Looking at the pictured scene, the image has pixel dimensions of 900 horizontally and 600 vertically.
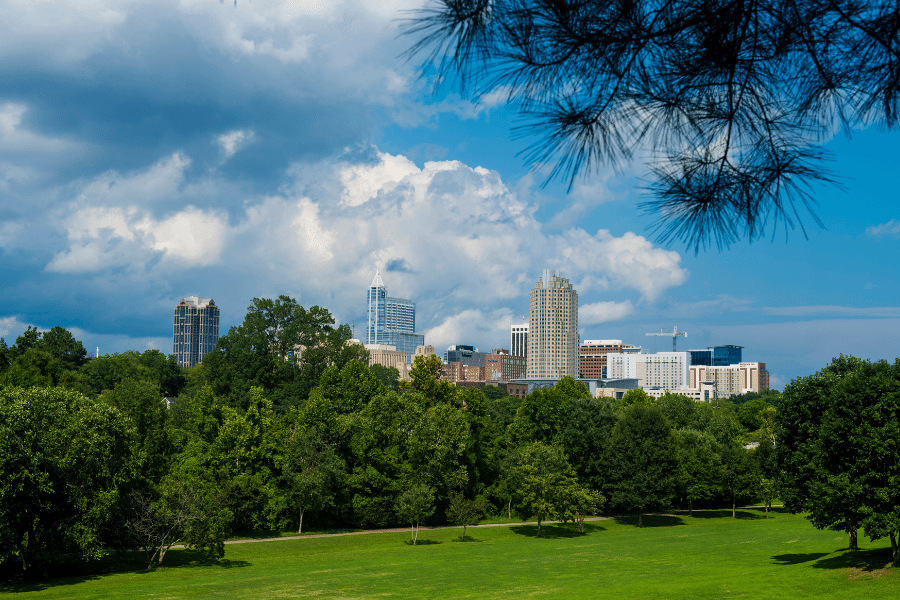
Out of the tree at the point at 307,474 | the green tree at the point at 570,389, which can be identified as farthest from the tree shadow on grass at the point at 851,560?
the green tree at the point at 570,389

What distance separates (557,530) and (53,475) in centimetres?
3386

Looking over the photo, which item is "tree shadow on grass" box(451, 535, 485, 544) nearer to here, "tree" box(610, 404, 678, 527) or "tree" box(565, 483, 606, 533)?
"tree" box(565, 483, 606, 533)

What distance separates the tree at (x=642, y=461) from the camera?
170ft

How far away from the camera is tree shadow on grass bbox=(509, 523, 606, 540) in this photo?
47.8m

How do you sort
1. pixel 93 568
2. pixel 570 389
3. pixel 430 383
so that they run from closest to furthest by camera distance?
1. pixel 93 568
2. pixel 430 383
3. pixel 570 389

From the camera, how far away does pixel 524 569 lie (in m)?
32.1

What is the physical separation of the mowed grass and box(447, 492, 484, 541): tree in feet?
3.79

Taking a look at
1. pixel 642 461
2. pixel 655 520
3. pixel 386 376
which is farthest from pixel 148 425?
pixel 386 376

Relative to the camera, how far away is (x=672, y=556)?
3459 centimetres

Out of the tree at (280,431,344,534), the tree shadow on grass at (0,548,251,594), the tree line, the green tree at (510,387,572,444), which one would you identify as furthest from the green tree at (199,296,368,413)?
the tree shadow on grass at (0,548,251,594)

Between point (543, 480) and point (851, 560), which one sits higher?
point (851, 560)

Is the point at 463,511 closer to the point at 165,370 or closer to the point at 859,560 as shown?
the point at 859,560

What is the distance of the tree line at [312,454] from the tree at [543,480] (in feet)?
0.47

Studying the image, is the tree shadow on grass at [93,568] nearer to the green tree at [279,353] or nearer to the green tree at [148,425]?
the green tree at [148,425]
